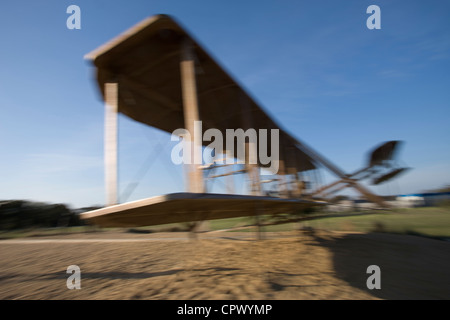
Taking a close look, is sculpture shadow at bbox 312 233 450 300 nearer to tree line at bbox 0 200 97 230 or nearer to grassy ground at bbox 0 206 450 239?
grassy ground at bbox 0 206 450 239

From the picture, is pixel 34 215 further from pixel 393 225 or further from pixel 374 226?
pixel 393 225

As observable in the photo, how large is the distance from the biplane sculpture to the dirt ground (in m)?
1.58

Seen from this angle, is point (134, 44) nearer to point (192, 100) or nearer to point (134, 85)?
point (134, 85)

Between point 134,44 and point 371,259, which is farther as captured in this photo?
point 371,259

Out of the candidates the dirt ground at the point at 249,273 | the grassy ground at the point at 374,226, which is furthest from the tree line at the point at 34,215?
the dirt ground at the point at 249,273

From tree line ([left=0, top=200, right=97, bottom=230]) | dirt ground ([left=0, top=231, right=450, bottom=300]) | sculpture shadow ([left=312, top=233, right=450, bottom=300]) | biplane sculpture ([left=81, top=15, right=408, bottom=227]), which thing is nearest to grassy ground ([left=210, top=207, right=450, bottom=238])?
sculpture shadow ([left=312, top=233, right=450, bottom=300])

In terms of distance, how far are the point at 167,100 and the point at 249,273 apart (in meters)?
4.67

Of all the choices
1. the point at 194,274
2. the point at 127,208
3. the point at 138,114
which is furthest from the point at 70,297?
the point at 138,114

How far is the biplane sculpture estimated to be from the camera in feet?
9.59

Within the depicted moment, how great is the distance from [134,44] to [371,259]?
8.19 m

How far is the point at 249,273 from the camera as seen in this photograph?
17.4ft
